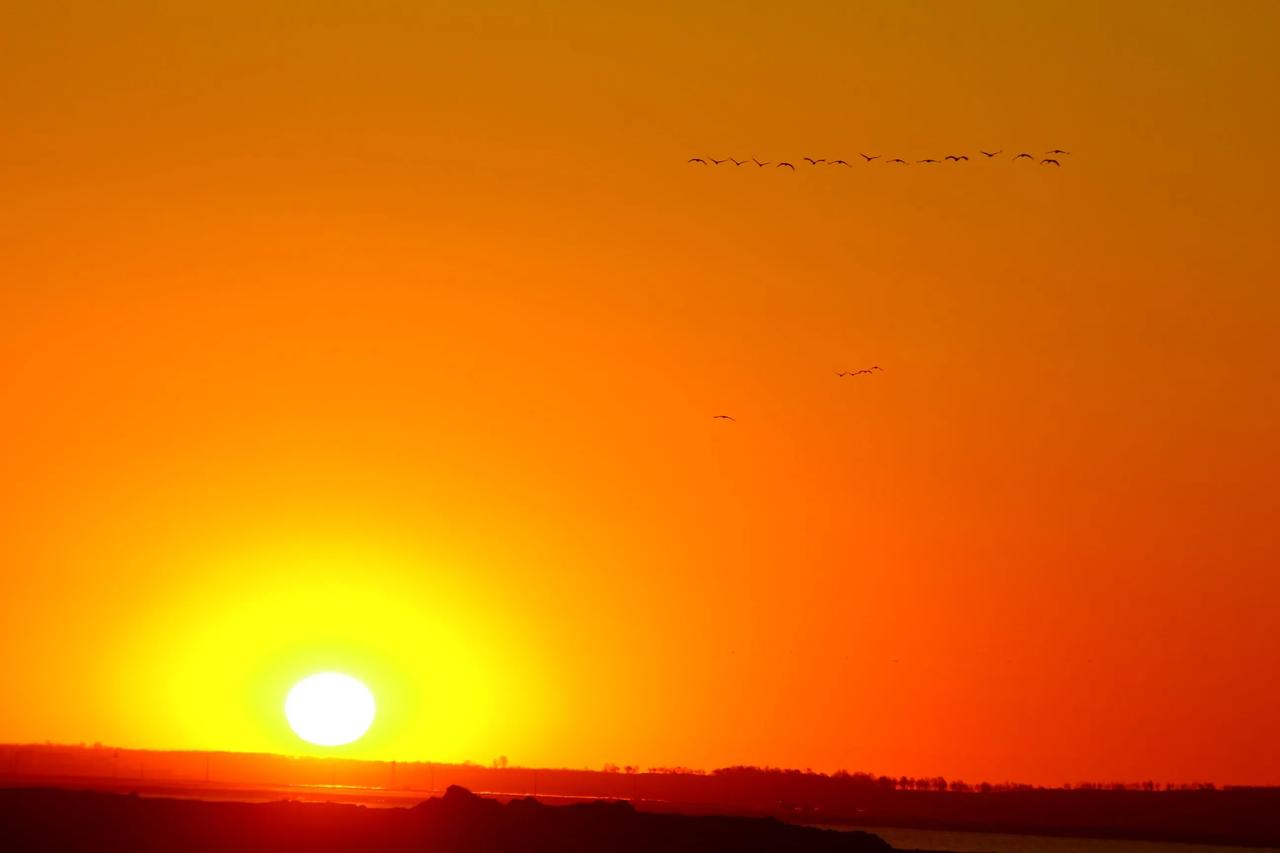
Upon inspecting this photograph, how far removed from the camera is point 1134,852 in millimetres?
173000

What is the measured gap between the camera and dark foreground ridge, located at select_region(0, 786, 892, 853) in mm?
78250

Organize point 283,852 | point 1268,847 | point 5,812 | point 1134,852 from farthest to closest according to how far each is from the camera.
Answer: point 1268,847 < point 1134,852 < point 5,812 < point 283,852

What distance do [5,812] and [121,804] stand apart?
16.7 ft

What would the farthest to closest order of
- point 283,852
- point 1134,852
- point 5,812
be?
point 1134,852 → point 5,812 → point 283,852

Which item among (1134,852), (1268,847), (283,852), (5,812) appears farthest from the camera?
(1268,847)

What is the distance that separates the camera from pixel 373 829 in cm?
7975

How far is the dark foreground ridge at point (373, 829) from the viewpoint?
257 feet

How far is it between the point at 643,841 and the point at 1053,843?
12862cm

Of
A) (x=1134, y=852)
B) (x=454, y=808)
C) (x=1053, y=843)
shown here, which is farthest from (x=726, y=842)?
(x=1053, y=843)

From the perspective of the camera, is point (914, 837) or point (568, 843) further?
point (914, 837)

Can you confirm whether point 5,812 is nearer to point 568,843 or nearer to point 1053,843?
point 568,843

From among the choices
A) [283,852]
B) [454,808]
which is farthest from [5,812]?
[454,808]

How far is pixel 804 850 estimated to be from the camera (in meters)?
82.6

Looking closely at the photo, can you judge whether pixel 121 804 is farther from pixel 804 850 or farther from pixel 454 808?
pixel 804 850
